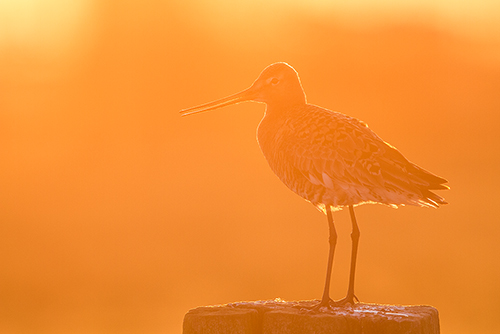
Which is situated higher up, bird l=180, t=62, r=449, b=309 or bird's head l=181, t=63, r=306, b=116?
bird's head l=181, t=63, r=306, b=116

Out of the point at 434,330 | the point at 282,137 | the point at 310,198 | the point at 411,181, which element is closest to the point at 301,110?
the point at 282,137

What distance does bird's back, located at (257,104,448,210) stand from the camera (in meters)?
7.05

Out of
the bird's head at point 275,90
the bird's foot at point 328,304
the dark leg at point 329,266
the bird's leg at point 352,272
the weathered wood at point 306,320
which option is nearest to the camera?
the weathered wood at point 306,320

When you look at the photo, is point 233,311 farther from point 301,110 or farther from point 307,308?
point 301,110

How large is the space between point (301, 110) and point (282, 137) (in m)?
0.67

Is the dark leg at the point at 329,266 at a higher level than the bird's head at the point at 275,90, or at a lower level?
lower

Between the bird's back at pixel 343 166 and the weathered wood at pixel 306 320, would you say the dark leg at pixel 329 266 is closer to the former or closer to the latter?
the bird's back at pixel 343 166

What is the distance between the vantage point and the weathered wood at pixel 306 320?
5859mm

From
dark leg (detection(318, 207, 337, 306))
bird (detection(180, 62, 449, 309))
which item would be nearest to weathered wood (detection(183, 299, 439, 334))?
dark leg (detection(318, 207, 337, 306))

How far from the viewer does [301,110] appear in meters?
8.42

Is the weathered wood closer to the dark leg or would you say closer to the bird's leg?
the dark leg

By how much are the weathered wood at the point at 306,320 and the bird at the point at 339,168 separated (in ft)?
2.11

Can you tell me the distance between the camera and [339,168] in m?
7.29

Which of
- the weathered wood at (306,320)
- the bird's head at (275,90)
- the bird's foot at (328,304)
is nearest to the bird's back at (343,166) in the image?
the bird's head at (275,90)
